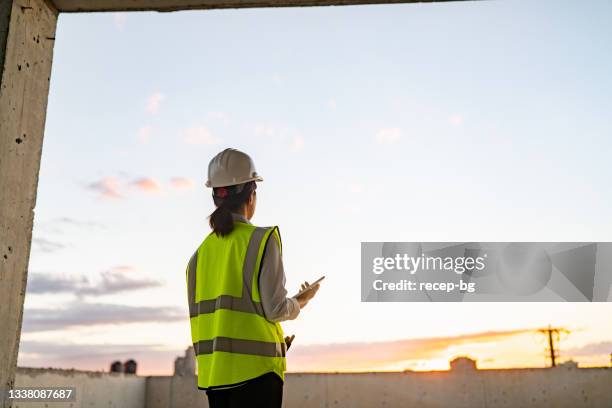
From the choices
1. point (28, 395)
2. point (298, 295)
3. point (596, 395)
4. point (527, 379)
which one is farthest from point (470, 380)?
point (298, 295)

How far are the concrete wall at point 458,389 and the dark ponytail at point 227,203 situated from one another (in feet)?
26.4

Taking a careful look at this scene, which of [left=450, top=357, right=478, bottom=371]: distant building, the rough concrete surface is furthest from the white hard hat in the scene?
[left=450, top=357, right=478, bottom=371]: distant building

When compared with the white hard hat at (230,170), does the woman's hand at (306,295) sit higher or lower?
lower

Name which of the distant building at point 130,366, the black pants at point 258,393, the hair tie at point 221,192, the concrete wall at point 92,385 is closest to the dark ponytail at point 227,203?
the hair tie at point 221,192

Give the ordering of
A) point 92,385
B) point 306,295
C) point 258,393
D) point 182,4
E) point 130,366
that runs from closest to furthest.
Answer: point 258,393 < point 306,295 < point 182,4 < point 92,385 < point 130,366

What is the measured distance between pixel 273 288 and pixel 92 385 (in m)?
6.86

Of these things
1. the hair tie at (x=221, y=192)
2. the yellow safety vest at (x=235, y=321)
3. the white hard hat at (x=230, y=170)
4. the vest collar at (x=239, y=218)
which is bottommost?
the yellow safety vest at (x=235, y=321)

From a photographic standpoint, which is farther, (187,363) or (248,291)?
(187,363)

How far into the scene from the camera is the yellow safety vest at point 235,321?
1.75m

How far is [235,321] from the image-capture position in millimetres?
1771

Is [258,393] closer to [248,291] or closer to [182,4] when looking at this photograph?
[248,291]

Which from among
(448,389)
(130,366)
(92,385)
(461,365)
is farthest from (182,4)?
(130,366)

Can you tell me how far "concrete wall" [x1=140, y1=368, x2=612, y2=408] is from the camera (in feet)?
30.6

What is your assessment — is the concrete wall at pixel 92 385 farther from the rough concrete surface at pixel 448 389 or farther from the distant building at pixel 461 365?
the distant building at pixel 461 365
